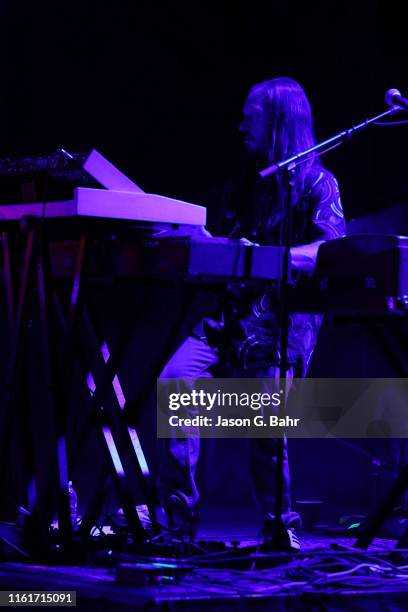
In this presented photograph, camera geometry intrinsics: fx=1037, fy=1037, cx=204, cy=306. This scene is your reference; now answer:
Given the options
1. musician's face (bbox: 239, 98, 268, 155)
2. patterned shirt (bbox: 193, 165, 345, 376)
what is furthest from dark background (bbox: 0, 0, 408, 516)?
patterned shirt (bbox: 193, 165, 345, 376)

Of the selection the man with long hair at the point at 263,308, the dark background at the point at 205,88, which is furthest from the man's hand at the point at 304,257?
the dark background at the point at 205,88

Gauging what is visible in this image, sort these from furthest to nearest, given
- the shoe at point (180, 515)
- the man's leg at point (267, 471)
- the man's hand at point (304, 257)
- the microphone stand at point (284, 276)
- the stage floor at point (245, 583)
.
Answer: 1. the man's leg at point (267, 471)
2. the shoe at point (180, 515)
3. the man's hand at point (304, 257)
4. the microphone stand at point (284, 276)
5. the stage floor at point (245, 583)

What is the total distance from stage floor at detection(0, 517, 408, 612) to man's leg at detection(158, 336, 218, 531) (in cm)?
34

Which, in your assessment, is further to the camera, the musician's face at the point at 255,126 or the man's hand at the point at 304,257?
the musician's face at the point at 255,126

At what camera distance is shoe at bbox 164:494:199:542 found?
362 centimetres

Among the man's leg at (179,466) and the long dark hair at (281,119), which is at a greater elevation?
the long dark hair at (281,119)

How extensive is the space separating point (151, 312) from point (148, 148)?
32.8 inches

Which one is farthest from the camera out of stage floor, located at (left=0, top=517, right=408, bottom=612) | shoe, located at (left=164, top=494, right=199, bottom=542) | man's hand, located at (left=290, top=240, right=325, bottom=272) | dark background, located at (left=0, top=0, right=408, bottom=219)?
dark background, located at (left=0, top=0, right=408, bottom=219)

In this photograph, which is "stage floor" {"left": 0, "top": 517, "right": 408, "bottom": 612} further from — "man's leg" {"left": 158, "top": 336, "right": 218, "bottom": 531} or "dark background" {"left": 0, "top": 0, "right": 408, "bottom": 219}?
"dark background" {"left": 0, "top": 0, "right": 408, "bottom": 219}

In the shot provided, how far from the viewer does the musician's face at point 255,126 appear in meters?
4.14

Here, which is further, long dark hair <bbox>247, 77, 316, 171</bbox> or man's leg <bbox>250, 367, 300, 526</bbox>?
long dark hair <bbox>247, 77, 316, 171</bbox>

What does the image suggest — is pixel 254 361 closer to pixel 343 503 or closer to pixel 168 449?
pixel 168 449

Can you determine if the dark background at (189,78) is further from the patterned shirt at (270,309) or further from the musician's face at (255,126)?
the patterned shirt at (270,309)

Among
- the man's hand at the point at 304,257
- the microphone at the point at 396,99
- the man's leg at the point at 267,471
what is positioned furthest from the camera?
the man's leg at the point at 267,471
